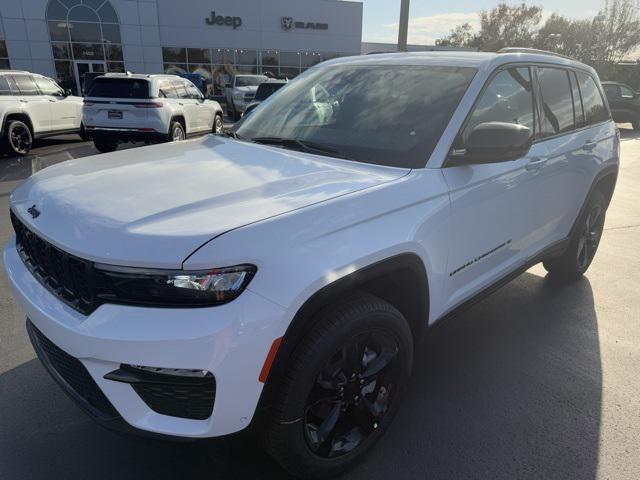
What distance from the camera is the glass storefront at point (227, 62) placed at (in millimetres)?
30031

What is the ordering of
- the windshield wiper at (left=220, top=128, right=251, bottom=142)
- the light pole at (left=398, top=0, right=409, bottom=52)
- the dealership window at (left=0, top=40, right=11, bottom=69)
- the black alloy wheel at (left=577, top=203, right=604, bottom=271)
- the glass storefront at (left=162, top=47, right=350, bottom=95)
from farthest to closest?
the glass storefront at (left=162, top=47, right=350, bottom=95) < the dealership window at (left=0, top=40, right=11, bottom=69) < the light pole at (left=398, top=0, right=409, bottom=52) < the black alloy wheel at (left=577, top=203, right=604, bottom=271) < the windshield wiper at (left=220, top=128, right=251, bottom=142)

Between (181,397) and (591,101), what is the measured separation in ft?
13.5

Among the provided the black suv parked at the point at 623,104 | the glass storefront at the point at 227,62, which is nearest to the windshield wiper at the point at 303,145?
the black suv parked at the point at 623,104

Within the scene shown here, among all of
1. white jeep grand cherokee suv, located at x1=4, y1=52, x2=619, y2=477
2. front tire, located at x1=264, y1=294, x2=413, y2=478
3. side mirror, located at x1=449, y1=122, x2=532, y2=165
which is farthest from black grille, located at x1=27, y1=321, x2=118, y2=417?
side mirror, located at x1=449, y1=122, x2=532, y2=165

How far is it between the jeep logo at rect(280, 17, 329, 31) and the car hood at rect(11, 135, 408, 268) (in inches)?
1243

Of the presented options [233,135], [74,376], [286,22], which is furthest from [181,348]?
[286,22]

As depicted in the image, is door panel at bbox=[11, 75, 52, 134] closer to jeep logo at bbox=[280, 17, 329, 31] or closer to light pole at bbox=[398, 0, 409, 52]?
light pole at bbox=[398, 0, 409, 52]

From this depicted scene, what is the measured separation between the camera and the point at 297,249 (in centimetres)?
182

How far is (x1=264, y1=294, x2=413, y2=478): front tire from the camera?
191 centimetres

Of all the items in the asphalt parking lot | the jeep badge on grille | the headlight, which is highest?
the jeep badge on grille

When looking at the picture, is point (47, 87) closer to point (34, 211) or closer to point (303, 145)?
point (303, 145)

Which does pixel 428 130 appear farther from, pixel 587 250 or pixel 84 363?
pixel 587 250

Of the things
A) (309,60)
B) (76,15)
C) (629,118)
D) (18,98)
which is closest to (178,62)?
(76,15)

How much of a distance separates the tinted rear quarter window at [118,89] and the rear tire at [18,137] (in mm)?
1525
